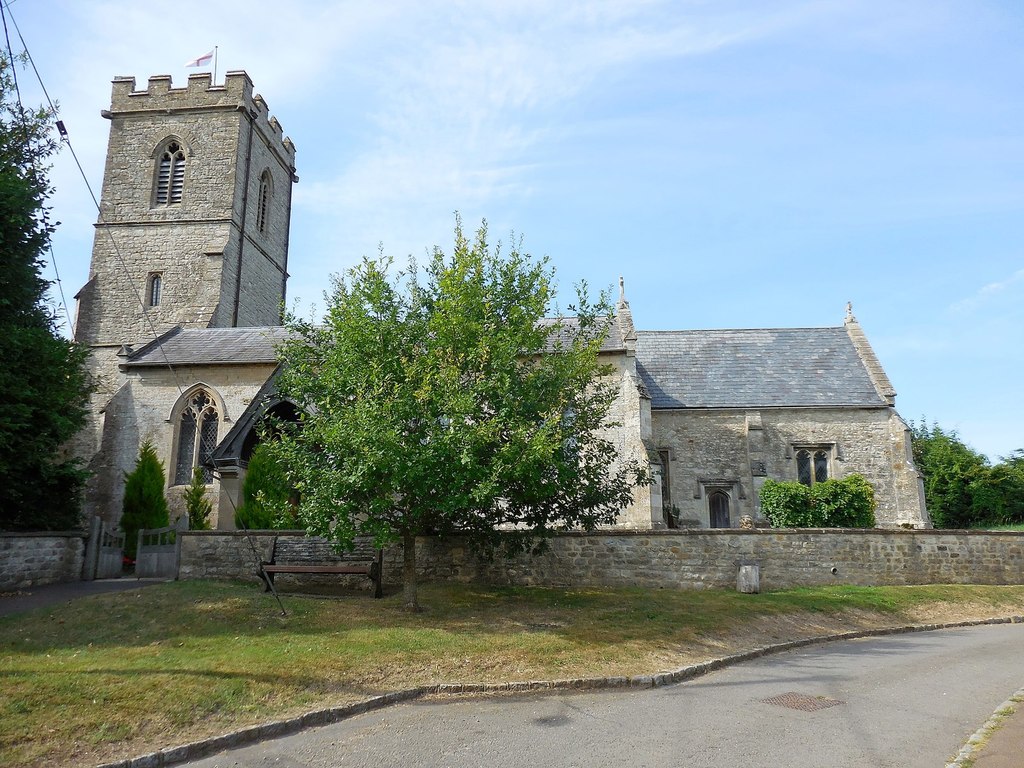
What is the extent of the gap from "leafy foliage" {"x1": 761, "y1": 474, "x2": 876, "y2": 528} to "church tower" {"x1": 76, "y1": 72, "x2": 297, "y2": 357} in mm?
22832

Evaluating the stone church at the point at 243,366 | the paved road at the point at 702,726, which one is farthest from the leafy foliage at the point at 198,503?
the paved road at the point at 702,726

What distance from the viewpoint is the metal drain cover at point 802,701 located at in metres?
8.90

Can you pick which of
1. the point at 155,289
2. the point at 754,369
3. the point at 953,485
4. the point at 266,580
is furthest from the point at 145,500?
the point at 953,485

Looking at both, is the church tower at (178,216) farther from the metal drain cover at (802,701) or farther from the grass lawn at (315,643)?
the metal drain cover at (802,701)

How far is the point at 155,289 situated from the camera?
32125mm

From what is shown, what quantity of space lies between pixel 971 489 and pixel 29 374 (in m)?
35.7

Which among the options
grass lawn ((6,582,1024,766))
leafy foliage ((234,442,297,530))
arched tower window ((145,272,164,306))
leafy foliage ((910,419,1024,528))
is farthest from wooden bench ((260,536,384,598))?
leafy foliage ((910,419,1024,528))

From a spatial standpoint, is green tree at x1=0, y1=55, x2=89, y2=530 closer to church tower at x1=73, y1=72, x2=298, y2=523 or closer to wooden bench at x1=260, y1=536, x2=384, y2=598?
wooden bench at x1=260, y1=536, x2=384, y2=598

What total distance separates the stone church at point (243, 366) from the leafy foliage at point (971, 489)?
1013cm

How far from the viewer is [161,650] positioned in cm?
1051

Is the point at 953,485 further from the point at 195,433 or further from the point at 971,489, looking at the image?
the point at 195,433

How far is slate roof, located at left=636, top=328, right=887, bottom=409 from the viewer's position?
26.7 meters

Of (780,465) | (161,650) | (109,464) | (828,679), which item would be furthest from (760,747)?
(109,464)

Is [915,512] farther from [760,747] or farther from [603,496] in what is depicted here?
[760,747]
